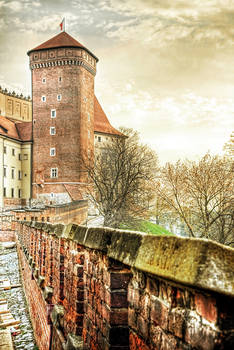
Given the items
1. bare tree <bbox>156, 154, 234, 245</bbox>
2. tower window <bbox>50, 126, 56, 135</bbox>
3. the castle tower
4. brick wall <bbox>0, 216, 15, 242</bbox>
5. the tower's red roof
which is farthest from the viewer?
the tower's red roof

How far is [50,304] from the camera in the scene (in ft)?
19.3

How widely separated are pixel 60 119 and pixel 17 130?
10.3m

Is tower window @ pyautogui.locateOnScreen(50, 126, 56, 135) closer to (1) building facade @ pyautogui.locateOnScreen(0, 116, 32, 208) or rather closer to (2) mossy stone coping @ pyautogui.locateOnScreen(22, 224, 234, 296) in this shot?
(1) building facade @ pyautogui.locateOnScreen(0, 116, 32, 208)

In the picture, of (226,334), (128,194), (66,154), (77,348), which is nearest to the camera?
(226,334)

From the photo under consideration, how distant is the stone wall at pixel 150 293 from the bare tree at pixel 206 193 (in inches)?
702

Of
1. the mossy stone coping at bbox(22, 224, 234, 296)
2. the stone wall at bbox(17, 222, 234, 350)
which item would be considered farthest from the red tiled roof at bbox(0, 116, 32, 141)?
the mossy stone coping at bbox(22, 224, 234, 296)

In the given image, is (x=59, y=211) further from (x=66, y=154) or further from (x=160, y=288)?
(x=160, y=288)

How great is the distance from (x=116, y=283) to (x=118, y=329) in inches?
11.8

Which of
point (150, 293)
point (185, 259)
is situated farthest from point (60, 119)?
point (185, 259)

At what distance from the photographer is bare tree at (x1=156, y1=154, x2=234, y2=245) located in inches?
841

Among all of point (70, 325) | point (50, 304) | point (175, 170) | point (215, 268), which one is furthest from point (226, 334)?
point (175, 170)

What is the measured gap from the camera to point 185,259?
4.77 feet

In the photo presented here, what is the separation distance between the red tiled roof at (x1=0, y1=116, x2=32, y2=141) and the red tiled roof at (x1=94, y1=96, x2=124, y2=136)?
10.7 m

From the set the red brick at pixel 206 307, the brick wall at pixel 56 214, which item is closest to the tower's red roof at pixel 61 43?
the brick wall at pixel 56 214
